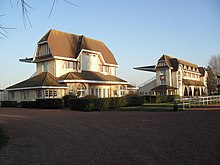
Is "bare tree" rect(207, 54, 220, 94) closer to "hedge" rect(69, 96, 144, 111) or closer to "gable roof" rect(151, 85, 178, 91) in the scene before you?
"gable roof" rect(151, 85, 178, 91)

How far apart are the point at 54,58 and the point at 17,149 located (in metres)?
28.0

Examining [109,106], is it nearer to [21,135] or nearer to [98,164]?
[21,135]

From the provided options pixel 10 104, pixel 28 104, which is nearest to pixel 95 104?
pixel 28 104

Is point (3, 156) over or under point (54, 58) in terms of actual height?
under

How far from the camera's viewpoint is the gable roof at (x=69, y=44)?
3625 centimetres

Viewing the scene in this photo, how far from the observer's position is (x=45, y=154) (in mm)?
6793

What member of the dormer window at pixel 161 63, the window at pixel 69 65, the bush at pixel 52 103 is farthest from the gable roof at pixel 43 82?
the dormer window at pixel 161 63

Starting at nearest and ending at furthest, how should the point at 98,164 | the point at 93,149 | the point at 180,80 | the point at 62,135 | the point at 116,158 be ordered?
the point at 98,164
the point at 116,158
the point at 93,149
the point at 62,135
the point at 180,80

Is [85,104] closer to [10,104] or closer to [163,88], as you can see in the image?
[10,104]

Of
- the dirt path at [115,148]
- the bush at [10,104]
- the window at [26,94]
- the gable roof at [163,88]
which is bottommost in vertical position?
the dirt path at [115,148]

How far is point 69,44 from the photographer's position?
39.2m

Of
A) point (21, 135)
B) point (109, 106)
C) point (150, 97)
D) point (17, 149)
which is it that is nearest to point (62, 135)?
point (21, 135)

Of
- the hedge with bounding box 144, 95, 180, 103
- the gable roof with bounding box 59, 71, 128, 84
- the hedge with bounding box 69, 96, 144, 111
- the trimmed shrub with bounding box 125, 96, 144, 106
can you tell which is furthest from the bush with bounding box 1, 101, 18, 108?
the hedge with bounding box 144, 95, 180, 103

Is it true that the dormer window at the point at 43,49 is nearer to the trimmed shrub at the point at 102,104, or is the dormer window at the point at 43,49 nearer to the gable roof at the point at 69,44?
the gable roof at the point at 69,44
